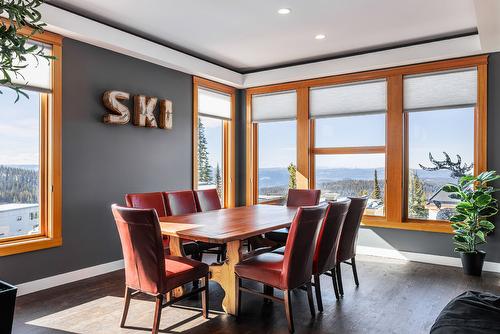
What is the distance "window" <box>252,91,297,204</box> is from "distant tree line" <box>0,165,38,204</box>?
141 inches

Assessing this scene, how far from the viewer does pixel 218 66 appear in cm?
577

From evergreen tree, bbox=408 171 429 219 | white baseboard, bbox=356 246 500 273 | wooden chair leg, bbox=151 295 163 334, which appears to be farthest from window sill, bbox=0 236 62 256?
evergreen tree, bbox=408 171 429 219

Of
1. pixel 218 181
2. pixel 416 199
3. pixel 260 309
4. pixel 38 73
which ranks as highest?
pixel 38 73

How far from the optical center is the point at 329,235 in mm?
3199

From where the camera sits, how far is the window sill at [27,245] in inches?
136

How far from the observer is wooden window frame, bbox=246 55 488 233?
455 centimetres

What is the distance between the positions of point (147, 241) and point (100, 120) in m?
2.29

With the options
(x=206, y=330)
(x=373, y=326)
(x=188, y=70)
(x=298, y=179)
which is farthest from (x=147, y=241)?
(x=298, y=179)

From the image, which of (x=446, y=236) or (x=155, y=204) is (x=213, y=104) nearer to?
(x=155, y=204)

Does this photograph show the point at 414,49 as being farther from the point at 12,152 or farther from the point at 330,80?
the point at 12,152

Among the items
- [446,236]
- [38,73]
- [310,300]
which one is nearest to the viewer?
[310,300]

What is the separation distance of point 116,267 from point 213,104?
9.59 ft

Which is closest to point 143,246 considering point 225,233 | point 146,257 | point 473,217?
point 146,257

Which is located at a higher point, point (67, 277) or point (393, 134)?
point (393, 134)
